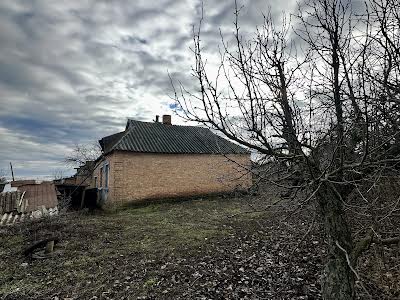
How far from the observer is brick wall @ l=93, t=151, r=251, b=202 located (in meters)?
15.4

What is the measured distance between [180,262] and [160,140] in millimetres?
12066

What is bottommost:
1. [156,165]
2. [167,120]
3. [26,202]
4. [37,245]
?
[37,245]

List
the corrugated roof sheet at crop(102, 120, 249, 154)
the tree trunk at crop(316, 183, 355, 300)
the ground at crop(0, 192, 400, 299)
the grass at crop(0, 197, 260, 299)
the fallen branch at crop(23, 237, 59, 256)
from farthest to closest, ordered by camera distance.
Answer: the corrugated roof sheet at crop(102, 120, 249, 154)
the fallen branch at crop(23, 237, 59, 256)
the grass at crop(0, 197, 260, 299)
the ground at crop(0, 192, 400, 299)
the tree trunk at crop(316, 183, 355, 300)

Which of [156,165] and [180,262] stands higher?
[156,165]

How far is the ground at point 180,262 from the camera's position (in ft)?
16.4

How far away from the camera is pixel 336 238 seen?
3.02 metres

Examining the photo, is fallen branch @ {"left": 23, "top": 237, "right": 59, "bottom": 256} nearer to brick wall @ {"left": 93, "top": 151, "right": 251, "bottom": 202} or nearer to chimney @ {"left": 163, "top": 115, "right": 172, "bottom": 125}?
brick wall @ {"left": 93, "top": 151, "right": 251, "bottom": 202}

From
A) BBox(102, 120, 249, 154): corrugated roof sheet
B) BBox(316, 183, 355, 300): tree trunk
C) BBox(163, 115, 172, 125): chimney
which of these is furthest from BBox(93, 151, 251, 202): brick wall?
BBox(316, 183, 355, 300): tree trunk

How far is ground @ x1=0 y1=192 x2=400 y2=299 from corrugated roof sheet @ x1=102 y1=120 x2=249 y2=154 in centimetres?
667

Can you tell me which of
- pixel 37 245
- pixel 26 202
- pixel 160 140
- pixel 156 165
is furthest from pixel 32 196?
pixel 160 140

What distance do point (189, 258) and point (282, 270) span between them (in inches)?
86.7

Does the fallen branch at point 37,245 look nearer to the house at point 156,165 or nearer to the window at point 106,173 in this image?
the house at point 156,165

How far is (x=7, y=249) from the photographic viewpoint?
8.02 m

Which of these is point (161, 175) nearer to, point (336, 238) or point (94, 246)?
point (94, 246)
